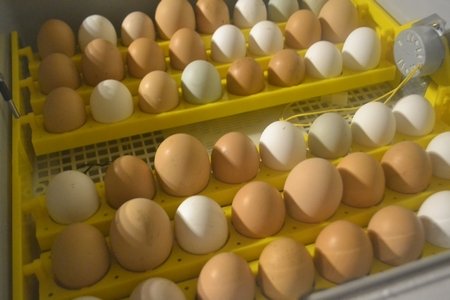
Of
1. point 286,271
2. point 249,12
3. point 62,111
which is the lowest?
point 286,271

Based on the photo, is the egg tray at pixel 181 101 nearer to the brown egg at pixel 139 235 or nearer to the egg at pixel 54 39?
the egg at pixel 54 39

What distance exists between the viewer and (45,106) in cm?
104

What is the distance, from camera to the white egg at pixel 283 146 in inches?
36.6

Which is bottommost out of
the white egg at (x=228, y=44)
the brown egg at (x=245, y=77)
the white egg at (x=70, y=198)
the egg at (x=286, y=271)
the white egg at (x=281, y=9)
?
the egg at (x=286, y=271)

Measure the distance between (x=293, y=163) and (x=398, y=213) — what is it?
8.6 inches

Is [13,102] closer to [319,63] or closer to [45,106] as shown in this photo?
[45,106]

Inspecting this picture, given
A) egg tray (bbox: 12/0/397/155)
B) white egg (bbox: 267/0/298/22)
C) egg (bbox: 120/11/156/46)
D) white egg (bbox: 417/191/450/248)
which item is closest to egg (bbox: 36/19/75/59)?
egg tray (bbox: 12/0/397/155)

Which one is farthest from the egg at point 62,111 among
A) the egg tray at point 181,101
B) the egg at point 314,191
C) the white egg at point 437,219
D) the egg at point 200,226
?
the white egg at point 437,219

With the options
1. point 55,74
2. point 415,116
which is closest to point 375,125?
point 415,116

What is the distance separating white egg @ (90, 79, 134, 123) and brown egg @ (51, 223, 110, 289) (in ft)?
1.06

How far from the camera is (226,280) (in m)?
0.72

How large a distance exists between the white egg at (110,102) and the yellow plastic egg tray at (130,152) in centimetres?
2

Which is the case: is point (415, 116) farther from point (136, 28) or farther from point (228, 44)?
point (136, 28)

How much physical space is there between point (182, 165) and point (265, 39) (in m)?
0.46
